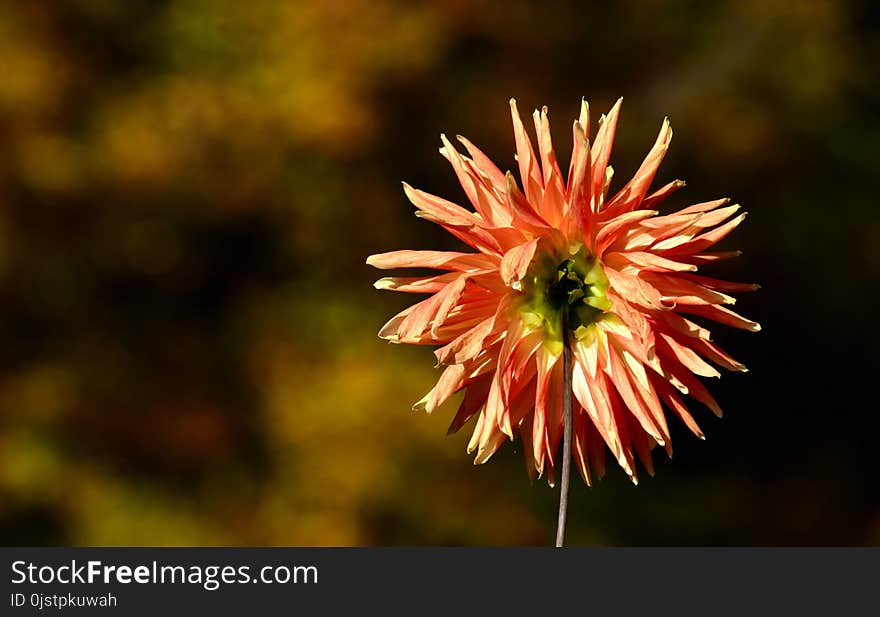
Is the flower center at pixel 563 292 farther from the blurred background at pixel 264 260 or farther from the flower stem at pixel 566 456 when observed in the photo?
the blurred background at pixel 264 260

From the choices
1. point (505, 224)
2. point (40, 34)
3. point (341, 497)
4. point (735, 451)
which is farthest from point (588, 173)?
point (735, 451)

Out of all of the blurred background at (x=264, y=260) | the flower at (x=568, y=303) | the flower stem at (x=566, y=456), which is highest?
the blurred background at (x=264, y=260)

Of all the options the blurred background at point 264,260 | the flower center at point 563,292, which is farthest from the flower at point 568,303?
the blurred background at point 264,260

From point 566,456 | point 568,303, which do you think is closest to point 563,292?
point 568,303

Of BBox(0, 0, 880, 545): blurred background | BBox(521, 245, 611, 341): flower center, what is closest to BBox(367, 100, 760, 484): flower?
BBox(521, 245, 611, 341): flower center

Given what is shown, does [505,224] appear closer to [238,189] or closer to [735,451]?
[238,189]
